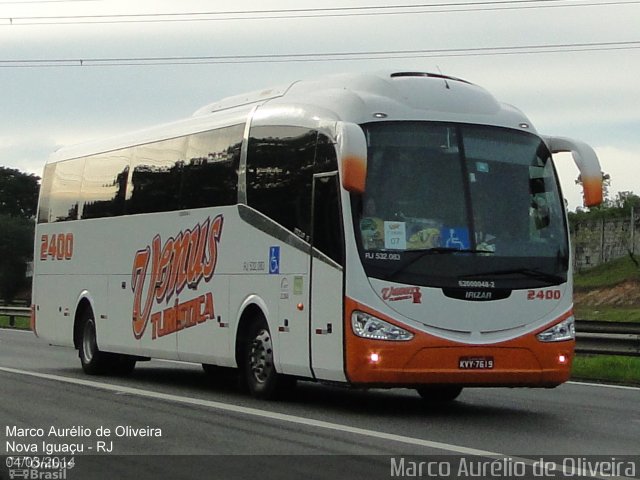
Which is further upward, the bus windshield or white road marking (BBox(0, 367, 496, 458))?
the bus windshield

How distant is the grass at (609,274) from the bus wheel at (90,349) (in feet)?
148

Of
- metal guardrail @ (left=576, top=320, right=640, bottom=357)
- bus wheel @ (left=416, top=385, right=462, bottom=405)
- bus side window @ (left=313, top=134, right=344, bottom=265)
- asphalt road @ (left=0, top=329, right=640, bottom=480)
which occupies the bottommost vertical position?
asphalt road @ (left=0, top=329, right=640, bottom=480)

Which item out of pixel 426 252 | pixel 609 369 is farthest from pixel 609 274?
pixel 426 252

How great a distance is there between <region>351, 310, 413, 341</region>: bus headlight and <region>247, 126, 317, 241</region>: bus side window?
1.32 meters

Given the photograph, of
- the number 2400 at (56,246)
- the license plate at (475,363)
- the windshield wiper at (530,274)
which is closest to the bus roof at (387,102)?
the windshield wiper at (530,274)

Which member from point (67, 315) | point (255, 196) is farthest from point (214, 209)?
point (67, 315)

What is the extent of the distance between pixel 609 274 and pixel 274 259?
51.8m

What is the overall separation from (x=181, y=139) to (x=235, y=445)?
25.3ft

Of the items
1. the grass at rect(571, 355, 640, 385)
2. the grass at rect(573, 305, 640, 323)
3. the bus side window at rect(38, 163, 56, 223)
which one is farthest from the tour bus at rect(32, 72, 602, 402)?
the grass at rect(573, 305, 640, 323)

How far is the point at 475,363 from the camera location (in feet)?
46.7

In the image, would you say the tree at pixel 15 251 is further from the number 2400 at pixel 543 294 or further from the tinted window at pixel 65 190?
the number 2400 at pixel 543 294

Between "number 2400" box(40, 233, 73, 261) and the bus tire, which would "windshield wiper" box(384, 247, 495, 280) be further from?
"number 2400" box(40, 233, 73, 261)

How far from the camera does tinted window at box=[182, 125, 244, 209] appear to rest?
17.2 m

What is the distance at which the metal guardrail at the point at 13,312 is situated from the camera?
48.3 m
